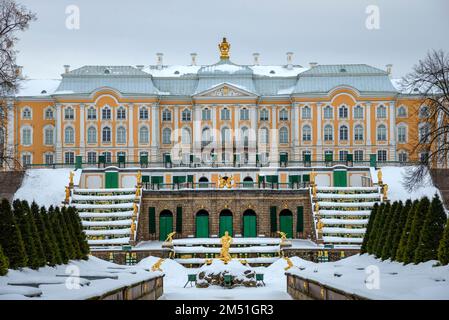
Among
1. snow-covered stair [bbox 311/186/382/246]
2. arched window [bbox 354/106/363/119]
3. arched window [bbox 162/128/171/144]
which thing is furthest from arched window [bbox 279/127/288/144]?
snow-covered stair [bbox 311/186/382/246]

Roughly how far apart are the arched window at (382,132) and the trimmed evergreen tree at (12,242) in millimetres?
60506

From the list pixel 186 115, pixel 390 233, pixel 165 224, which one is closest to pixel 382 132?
pixel 186 115

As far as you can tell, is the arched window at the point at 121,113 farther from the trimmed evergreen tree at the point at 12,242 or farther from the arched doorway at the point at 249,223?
the trimmed evergreen tree at the point at 12,242

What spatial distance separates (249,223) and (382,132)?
28166mm

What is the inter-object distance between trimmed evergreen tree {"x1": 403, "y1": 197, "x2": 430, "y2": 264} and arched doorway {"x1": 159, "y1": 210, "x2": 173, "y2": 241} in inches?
1201

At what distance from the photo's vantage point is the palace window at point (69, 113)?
88125 millimetres

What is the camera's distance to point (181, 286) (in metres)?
44.9

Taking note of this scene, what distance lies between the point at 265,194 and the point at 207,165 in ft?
36.6

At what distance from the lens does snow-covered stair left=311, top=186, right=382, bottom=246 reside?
2281 inches

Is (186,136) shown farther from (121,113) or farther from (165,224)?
(165,224)

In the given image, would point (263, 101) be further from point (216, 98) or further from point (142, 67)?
point (142, 67)

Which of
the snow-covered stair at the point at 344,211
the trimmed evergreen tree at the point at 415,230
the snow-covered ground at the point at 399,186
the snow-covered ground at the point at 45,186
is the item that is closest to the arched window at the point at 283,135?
the snow-covered ground at the point at 399,186

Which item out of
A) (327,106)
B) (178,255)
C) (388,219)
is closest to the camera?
(388,219)
